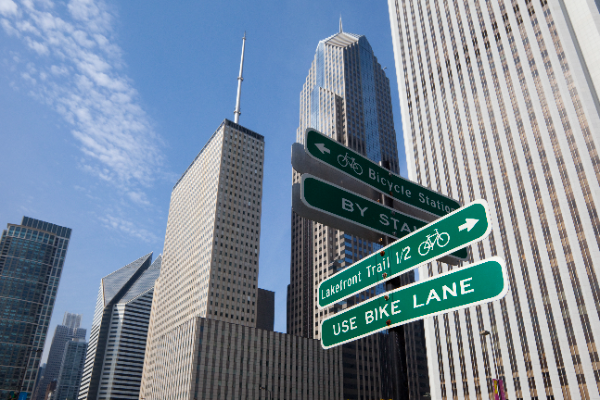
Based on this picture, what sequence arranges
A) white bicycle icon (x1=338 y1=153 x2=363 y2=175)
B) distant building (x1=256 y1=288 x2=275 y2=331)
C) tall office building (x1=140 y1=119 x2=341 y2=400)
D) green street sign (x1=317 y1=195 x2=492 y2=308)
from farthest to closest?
distant building (x1=256 y1=288 x2=275 y2=331) < tall office building (x1=140 y1=119 x2=341 y2=400) < white bicycle icon (x1=338 y1=153 x2=363 y2=175) < green street sign (x1=317 y1=195 x2=492 y2=308)

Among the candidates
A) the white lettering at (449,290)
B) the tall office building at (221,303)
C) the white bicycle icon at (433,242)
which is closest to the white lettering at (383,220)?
the white bicycle icon at (433,242)

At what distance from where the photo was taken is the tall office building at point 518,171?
235ft

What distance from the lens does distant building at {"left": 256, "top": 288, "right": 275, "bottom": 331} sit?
165625 millimetres

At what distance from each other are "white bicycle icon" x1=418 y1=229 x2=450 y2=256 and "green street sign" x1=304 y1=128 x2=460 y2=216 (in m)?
1.76

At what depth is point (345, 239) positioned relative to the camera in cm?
14575

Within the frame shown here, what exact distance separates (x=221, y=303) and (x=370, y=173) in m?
120

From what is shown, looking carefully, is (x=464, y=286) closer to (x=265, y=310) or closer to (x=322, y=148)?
(x=322, y=148)

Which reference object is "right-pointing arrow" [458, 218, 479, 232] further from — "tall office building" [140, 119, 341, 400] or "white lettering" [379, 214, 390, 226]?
"tall office building" [140, 119, 341, 400]

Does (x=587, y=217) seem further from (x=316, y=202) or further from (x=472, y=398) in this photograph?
(x=316, y=202)

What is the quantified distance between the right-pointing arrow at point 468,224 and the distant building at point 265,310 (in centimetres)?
16470

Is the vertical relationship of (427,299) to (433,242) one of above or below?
below

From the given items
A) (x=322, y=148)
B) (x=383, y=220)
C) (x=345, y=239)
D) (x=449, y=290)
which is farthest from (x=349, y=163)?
(x=345, y=239)

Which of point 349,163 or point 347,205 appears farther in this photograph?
point 349,163

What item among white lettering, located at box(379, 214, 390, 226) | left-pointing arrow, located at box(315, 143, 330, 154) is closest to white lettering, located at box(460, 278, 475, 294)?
white lettering, located at box(379, 214, 390, 226)
